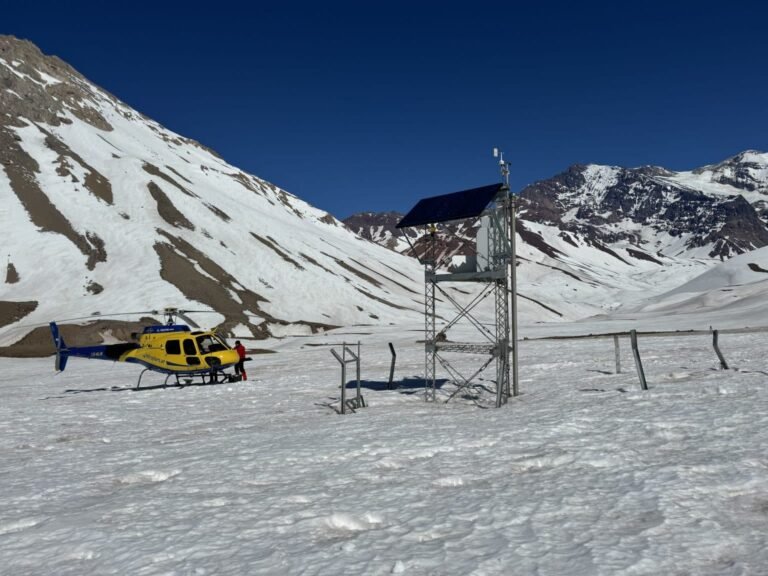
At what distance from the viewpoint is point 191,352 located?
25.7m

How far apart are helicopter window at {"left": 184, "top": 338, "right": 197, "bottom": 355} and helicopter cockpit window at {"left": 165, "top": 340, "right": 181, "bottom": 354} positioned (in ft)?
0.99

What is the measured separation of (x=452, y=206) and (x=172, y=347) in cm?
1407

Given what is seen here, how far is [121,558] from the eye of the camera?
7047 mm

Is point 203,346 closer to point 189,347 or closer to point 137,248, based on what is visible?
point 189,347

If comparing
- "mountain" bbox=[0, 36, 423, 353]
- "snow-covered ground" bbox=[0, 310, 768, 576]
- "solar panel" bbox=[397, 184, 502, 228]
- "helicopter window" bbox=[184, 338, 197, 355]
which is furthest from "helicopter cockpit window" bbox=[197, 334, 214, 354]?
"mountain" bbox=[0, 36, 423, 353]

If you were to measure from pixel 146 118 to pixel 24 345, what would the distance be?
156 m

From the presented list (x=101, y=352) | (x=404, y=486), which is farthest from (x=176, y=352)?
(x=404, y=486)

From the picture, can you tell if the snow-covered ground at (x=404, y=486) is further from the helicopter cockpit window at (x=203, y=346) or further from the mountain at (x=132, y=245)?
the mountain at (x=132, y=245)

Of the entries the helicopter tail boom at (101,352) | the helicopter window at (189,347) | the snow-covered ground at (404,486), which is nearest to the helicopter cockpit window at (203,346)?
the helicopter window at (189,347)

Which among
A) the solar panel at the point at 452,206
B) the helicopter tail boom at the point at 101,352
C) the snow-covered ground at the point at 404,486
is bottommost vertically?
the snow-covered ground at the point at 404,486

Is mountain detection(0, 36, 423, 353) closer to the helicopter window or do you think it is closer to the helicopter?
the helicopter

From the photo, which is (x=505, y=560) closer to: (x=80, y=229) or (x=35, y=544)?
(x=35, y=544)

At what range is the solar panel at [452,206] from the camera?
797 inches

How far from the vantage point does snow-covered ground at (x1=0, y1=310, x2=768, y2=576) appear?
6.81 m
